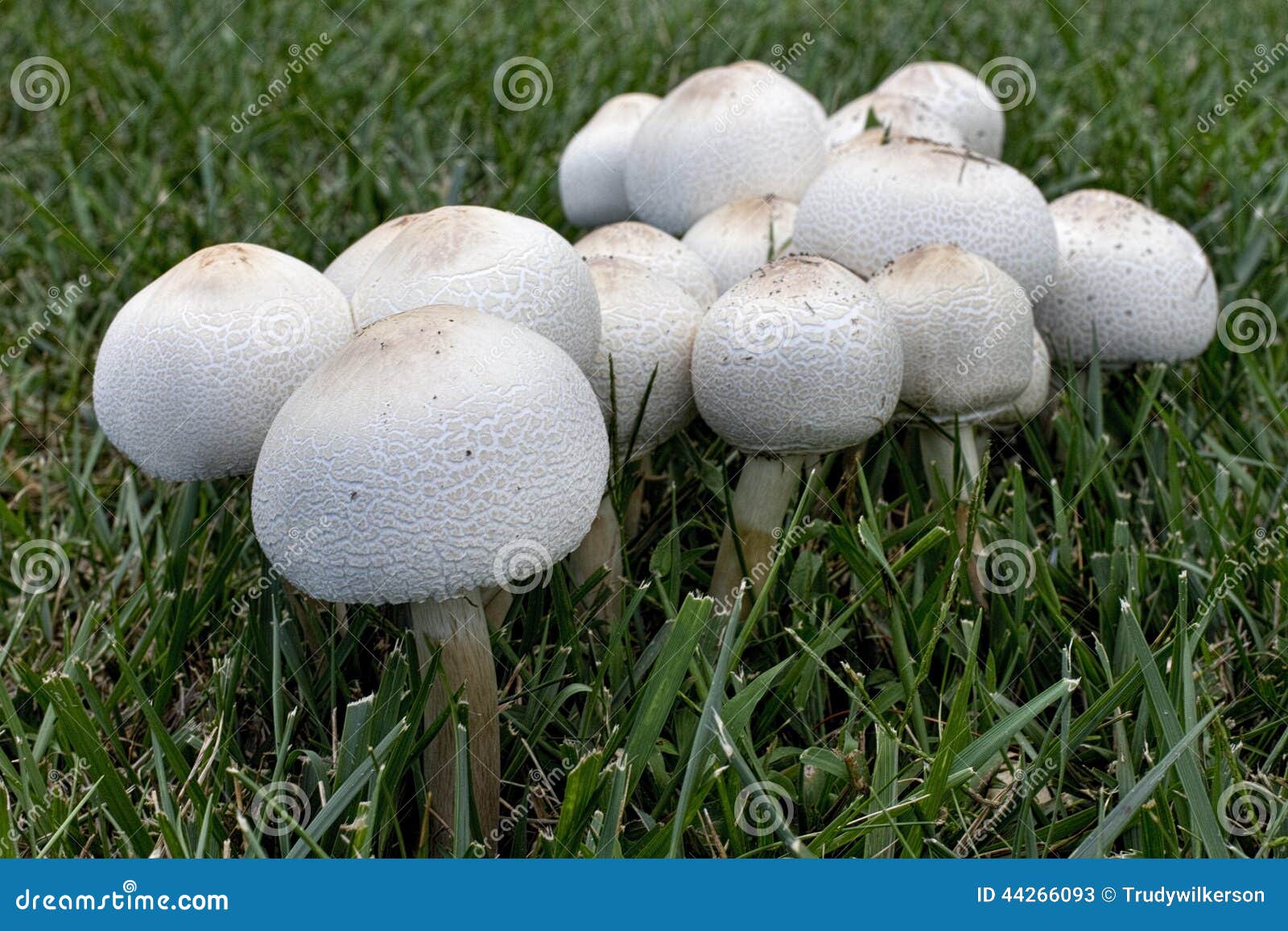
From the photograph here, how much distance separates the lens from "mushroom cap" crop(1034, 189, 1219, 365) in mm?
3031

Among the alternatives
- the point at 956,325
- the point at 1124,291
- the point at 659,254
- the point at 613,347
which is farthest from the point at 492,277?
the point at 1124,291

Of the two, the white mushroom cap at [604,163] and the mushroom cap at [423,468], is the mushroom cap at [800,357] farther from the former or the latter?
the white mushroom cap at [604,163]

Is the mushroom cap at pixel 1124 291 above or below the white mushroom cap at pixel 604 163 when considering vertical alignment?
below

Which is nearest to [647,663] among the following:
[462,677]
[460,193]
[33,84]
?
[462,677]

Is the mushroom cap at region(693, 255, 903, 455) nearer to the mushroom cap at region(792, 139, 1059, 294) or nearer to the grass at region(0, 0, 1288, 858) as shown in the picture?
the grass at region(0, 0, 1288, 858)

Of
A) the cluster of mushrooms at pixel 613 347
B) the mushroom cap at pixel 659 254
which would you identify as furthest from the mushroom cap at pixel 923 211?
the mushroom cap at pixel 659 254

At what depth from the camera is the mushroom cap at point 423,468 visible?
1.79 m

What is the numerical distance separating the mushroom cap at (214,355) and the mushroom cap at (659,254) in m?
0.70

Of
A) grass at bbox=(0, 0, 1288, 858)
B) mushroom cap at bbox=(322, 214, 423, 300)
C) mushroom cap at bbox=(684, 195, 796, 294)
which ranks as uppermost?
mushroom cap at bbox=(322, 214, 423, 300)

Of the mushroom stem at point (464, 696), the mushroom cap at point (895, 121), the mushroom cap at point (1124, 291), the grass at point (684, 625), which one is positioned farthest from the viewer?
the mushroom cap at point (895, 121)

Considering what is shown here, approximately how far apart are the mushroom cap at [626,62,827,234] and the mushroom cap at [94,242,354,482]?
1.28 metres

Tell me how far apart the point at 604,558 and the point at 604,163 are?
1541 mm

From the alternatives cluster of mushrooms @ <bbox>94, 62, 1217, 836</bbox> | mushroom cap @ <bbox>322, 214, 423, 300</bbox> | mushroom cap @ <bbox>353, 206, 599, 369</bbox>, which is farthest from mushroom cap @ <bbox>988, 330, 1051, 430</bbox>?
mushroom cap @ <bbox>322, 214, 423, 300</bbox>

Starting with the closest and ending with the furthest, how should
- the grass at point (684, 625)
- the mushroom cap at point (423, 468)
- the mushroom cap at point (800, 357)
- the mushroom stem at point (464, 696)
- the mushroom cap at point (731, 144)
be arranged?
the mushroom cap at point (423, 468) < the grass at point (684, 625) < the mushroom stem at point (464, 696) < the mushroom cap at point (800, 357) < the mushroom cap at point (731, 144)
